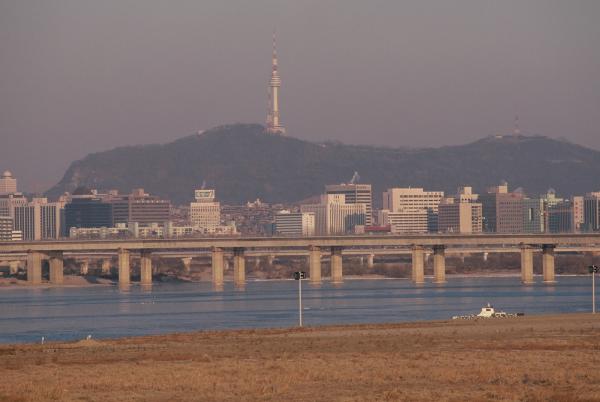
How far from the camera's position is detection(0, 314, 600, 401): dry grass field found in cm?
4781

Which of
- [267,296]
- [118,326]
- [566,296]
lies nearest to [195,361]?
[118,326]

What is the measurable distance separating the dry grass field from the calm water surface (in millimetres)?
24680

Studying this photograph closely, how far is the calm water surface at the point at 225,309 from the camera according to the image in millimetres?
104812

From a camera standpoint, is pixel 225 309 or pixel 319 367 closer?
pixel 319 367

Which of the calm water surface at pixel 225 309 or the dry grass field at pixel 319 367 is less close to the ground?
the dry grass field at pixel 319 367

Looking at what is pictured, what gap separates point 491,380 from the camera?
50562mm

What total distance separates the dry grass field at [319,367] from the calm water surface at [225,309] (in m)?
24.7

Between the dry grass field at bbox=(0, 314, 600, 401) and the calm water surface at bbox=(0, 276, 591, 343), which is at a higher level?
the dry grass field at bbox=(0, 314, 600, 401)

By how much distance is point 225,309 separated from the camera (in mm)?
135750

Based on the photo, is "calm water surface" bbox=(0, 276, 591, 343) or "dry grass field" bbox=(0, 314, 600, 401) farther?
"calm water surface" bbox=(0, 276, 591, 343)

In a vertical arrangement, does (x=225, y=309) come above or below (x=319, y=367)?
below

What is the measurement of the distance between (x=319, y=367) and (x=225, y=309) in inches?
3182

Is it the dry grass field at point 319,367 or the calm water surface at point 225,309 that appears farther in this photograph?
the calm water surface at point 225,309

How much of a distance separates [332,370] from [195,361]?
759 centimetres
